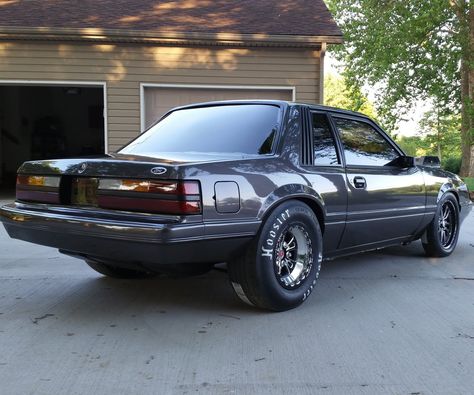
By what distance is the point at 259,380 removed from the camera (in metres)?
2.69

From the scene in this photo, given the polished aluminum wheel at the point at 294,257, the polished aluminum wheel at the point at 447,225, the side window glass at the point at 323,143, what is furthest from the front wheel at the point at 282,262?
the polished aluminum wheel at the point at 447,225

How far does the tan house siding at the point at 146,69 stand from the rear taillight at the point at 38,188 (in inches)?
258

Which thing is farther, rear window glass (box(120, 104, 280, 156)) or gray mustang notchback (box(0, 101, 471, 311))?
rear window glass (box(120, 104, 280, 156))

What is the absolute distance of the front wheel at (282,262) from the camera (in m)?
3.49

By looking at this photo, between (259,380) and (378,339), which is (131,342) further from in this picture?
(378,339)

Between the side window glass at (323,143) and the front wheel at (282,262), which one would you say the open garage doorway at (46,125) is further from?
the front wheel at (282,262)

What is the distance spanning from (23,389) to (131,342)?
0.76 meters

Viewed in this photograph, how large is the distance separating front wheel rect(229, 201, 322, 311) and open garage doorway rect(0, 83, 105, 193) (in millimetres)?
13734

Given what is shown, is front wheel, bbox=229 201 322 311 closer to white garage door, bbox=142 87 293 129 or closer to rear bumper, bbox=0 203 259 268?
rear bumper, bbox=0 203 259 268

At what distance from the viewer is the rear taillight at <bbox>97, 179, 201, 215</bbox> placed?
3125mm

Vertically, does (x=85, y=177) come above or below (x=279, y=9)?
below

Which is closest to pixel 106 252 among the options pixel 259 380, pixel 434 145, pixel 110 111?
pixel 259 380

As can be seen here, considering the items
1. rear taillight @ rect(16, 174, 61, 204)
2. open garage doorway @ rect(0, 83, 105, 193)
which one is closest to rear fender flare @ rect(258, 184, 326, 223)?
rear taillight @ rect(16, 174, 61, 204)

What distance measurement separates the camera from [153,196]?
319 centimetres
